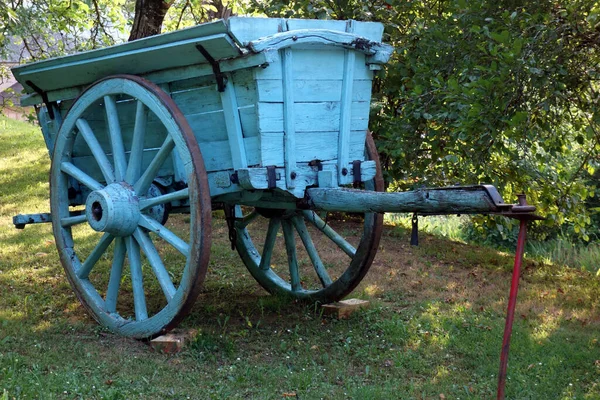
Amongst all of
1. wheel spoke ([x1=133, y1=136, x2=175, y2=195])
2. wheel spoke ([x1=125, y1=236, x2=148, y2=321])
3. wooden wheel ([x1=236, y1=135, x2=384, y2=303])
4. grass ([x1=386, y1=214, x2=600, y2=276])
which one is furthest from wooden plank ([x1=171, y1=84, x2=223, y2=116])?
Answer: grass ([x1=386, y1=214, x2=600, y2=276])

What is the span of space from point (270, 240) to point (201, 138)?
1.39 metres

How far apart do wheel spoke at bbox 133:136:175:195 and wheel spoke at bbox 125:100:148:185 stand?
0.08 metres

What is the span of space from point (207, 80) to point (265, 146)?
22.5 inches

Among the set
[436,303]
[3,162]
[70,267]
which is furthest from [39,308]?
[3,162]

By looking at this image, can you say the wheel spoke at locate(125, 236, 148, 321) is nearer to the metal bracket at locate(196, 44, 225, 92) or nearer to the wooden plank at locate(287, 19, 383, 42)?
the metal bracket at locate(196, 44, 225, 92)

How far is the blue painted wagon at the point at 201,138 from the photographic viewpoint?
13.2ft

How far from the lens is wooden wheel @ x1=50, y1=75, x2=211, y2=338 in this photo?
4066mm

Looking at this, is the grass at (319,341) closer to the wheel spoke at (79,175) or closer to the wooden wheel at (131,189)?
the wooden wheel at (131,189)

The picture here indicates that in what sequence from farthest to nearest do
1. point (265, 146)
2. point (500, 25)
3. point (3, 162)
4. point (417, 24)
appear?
point (3, 162)
point (417, 24)
point (500, 25)
point (265, 146)

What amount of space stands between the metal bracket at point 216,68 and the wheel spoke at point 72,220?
1.36 m

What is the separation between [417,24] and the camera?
21.2 feet

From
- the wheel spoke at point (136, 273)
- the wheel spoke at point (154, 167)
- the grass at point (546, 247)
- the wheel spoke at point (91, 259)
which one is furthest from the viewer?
the grass at point (546, 247)

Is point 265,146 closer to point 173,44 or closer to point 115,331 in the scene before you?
point 173,44

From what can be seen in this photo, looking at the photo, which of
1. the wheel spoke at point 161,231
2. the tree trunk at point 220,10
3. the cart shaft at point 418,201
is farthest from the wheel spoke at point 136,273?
the tree trunk at point 220,10
